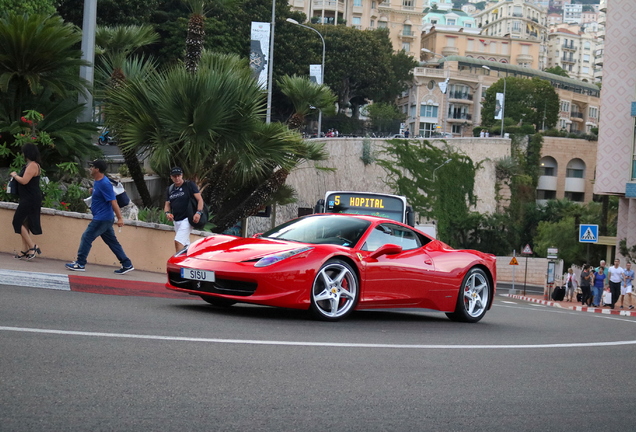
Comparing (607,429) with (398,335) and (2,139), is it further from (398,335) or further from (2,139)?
(2,139)

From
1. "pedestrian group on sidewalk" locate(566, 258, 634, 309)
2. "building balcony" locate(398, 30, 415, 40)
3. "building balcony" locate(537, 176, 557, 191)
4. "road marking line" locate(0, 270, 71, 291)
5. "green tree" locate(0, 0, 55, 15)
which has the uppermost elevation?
"building balcony" locate(398, 30, 415, 40)

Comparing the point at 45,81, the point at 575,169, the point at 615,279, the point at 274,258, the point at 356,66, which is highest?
the point at 356,66

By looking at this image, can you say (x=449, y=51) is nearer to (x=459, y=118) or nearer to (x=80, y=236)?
(x=459, y=118)

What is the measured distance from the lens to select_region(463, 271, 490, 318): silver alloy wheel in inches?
454

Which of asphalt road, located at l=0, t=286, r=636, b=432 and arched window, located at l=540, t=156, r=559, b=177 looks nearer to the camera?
asphalt road, located at l=0, t=286, r=636, b=432

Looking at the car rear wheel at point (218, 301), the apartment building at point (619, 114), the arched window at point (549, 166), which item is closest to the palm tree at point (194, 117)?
the car rear wheel at point (218, 301)

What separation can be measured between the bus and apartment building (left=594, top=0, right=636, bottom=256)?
23.7m

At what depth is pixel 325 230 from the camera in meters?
10.4

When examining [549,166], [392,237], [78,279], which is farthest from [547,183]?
[78,279]

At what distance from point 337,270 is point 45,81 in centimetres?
949

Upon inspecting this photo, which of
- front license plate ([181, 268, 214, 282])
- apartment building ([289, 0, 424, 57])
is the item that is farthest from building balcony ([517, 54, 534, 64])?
front license plate ([181, 268, 214, 282])

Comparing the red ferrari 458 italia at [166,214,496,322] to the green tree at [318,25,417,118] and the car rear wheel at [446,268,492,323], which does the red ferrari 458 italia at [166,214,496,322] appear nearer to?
the car rear wheel at [446,268,492,323]

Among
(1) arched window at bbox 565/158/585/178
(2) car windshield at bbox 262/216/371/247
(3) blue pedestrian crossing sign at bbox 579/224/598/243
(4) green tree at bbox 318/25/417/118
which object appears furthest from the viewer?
(4) green tree at bbox 318/25/417/118

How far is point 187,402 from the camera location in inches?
189
